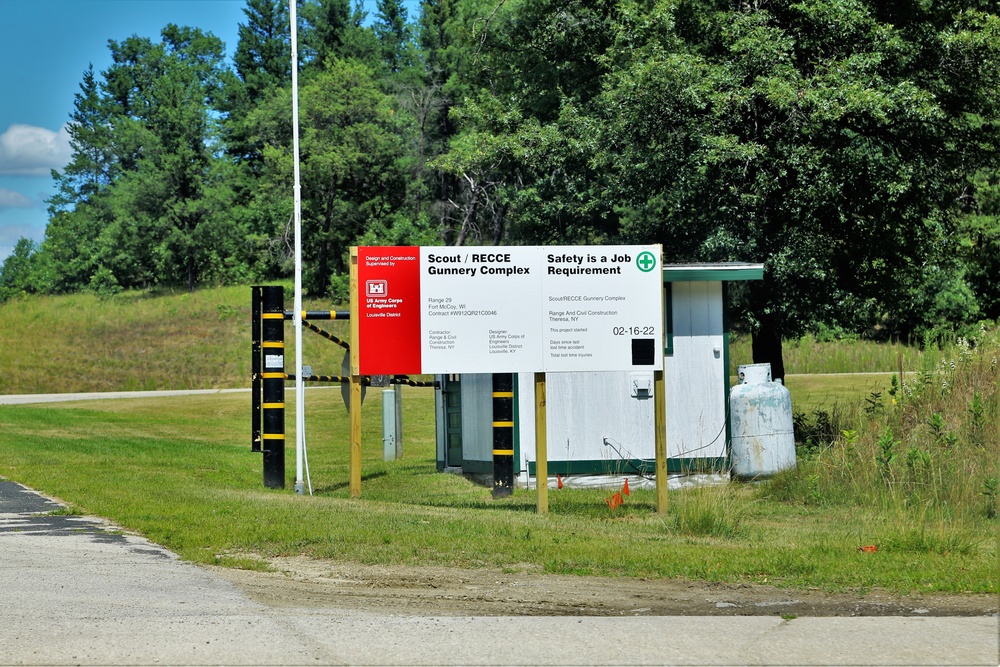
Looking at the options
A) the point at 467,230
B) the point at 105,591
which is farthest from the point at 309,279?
the point at 105,591

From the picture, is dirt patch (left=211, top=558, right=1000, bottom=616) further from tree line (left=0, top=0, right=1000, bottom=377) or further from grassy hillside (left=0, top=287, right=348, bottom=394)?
grassy hillside (left=0, top=287, right=348, bottom=394)

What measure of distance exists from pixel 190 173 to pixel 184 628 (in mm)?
68066

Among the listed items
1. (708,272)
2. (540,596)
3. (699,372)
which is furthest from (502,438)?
(540,596)

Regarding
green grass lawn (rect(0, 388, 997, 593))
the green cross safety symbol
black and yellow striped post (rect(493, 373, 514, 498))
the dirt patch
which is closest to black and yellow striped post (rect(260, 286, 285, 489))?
green grass lawn (rect(0, 388, 997, 593))

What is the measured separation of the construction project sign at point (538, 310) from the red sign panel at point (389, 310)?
0.34ft

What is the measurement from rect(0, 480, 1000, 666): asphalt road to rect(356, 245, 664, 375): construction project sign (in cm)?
531

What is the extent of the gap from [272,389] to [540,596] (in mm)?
8491

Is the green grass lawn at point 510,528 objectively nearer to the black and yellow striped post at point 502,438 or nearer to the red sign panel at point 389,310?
the black and yellow striped post at point 502,438

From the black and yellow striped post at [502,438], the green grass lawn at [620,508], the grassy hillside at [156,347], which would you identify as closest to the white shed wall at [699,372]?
the green grass lawn at [620,508]

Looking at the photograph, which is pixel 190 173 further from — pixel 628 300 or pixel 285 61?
pixel 628 300

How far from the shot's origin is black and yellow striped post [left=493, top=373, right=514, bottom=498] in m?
15.2

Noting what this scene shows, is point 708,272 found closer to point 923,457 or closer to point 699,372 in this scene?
point 699,372

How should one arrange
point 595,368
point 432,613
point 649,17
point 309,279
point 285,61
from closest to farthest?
point 432,613 < point 595,368 < point 649,17 < point 309,279 < point 285,61

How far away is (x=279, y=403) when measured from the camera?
51.7ft
